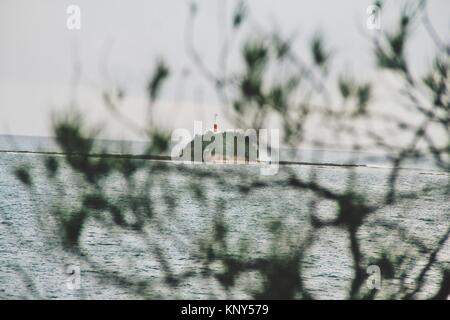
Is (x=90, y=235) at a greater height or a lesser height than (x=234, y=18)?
lesser

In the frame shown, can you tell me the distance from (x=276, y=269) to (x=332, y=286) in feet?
1.52

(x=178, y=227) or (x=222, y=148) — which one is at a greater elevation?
(x=222, y=148)

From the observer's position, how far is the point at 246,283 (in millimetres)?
947

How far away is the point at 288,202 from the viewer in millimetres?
1302

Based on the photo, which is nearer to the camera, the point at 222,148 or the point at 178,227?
the point at 222,148

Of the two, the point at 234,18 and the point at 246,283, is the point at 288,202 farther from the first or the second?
the point at 234,18

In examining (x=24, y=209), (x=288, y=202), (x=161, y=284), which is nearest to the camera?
(x=161, y=284)

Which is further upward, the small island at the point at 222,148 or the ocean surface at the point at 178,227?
the small island at the point at 222,148

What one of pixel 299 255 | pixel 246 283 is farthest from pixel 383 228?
pixel 246 283

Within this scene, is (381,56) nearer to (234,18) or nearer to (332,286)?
(234,18)

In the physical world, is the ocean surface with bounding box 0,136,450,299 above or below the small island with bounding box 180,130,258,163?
below

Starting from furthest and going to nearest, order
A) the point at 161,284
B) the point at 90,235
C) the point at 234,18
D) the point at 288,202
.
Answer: the point at 288,202 < the point at 90,235 < the point at 161,284 < the point at 234,18
